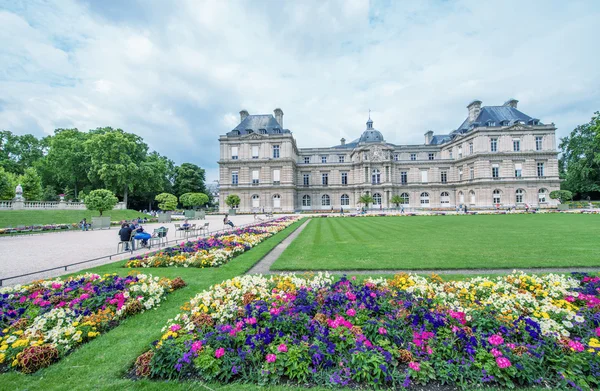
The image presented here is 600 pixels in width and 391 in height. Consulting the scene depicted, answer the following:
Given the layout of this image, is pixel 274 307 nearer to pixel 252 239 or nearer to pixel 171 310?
pixel 171 310

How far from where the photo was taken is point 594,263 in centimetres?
825

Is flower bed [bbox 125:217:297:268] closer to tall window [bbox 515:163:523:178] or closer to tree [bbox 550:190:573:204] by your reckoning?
tree [bbox 550:190:573:204]

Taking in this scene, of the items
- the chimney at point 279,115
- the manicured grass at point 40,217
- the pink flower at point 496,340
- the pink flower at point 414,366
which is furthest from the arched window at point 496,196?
the manicured grass at point 40,217

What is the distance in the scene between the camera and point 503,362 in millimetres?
3141

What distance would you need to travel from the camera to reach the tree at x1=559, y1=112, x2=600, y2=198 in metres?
51.5

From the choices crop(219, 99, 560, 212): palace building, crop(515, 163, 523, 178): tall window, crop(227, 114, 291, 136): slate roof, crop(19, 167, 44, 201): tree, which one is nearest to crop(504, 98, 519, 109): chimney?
crop(219, 99, 560, 212): palace building

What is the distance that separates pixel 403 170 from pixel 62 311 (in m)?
58.7

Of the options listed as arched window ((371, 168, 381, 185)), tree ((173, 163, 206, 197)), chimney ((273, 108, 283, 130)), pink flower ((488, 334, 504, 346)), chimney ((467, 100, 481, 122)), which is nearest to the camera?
pink flower ((488, 334, 504, 346))

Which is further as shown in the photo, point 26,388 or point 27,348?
point 27,348

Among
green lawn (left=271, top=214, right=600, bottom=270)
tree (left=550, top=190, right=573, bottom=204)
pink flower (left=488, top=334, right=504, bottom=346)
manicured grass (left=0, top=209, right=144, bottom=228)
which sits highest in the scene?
tree (left=550, top=190, right=573, bottom=204)

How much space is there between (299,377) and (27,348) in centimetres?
382

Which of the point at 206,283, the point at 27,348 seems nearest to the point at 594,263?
the point at 206,283

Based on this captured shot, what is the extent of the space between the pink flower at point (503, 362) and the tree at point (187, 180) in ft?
219

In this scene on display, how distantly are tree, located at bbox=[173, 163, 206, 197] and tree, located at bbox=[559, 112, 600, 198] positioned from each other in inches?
3099
